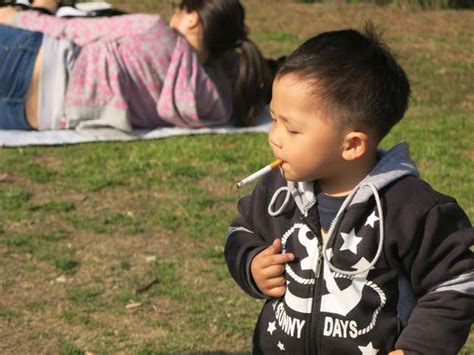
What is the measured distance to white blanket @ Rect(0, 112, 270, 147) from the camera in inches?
267

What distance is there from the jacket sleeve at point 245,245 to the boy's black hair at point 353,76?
0.38m

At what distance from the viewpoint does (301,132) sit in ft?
8.50

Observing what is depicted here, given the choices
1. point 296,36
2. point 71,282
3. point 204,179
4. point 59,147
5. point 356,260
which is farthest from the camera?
point 296,36

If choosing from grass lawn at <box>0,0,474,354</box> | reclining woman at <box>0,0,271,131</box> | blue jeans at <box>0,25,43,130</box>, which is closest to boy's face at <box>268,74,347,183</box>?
grass lawn at <box>0,0,474,354</box>

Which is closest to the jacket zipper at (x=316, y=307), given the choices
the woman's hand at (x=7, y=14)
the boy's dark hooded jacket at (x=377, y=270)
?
the boy's dark hooded jacket at (x=377, y=270)

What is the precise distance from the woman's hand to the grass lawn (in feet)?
4.16

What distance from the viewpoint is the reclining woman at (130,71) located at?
23.3 ft

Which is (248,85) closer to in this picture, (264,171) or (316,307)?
(264,171)

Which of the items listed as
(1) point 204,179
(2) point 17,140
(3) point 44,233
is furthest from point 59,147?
(3) point 44,233

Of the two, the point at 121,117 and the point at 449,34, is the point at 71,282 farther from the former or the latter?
the point at 449,34

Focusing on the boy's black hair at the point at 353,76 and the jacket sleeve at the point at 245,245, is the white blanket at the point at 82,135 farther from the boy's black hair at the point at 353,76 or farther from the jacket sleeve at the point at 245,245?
the boy's black hair at the point at 353,76

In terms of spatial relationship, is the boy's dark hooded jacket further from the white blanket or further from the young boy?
the white blanket

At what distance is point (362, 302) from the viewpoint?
2.60 meters

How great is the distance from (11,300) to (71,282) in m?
0.30
